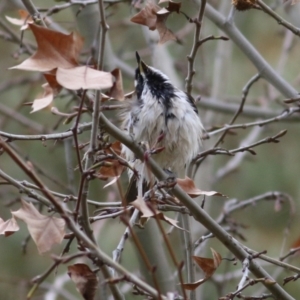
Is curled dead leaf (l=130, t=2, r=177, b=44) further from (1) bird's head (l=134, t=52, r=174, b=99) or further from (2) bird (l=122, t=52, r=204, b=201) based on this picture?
(1) bird's head (l=134, t=52, r=174, b=99)

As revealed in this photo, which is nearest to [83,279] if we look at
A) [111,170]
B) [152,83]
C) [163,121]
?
[111,170]

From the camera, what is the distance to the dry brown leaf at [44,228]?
5.44 ft

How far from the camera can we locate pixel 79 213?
5.71 feet

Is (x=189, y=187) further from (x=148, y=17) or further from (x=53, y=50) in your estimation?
(x=53, y=50)

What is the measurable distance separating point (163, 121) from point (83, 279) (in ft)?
4.24

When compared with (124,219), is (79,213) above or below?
below

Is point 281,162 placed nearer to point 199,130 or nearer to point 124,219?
point 199,130

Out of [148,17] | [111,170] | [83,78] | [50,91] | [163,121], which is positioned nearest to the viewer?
[83,78]

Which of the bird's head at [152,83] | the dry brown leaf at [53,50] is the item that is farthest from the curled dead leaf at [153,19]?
the dry brown leaf at [53,50]

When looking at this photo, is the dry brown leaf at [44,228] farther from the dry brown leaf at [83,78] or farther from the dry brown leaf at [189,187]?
the dry brown leaf at [189,187]

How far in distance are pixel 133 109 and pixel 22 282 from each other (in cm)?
178

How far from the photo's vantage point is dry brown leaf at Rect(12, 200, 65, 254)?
5.44 ft

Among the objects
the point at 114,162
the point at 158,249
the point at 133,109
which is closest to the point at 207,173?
the point at 158,249

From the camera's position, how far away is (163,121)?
291cm
